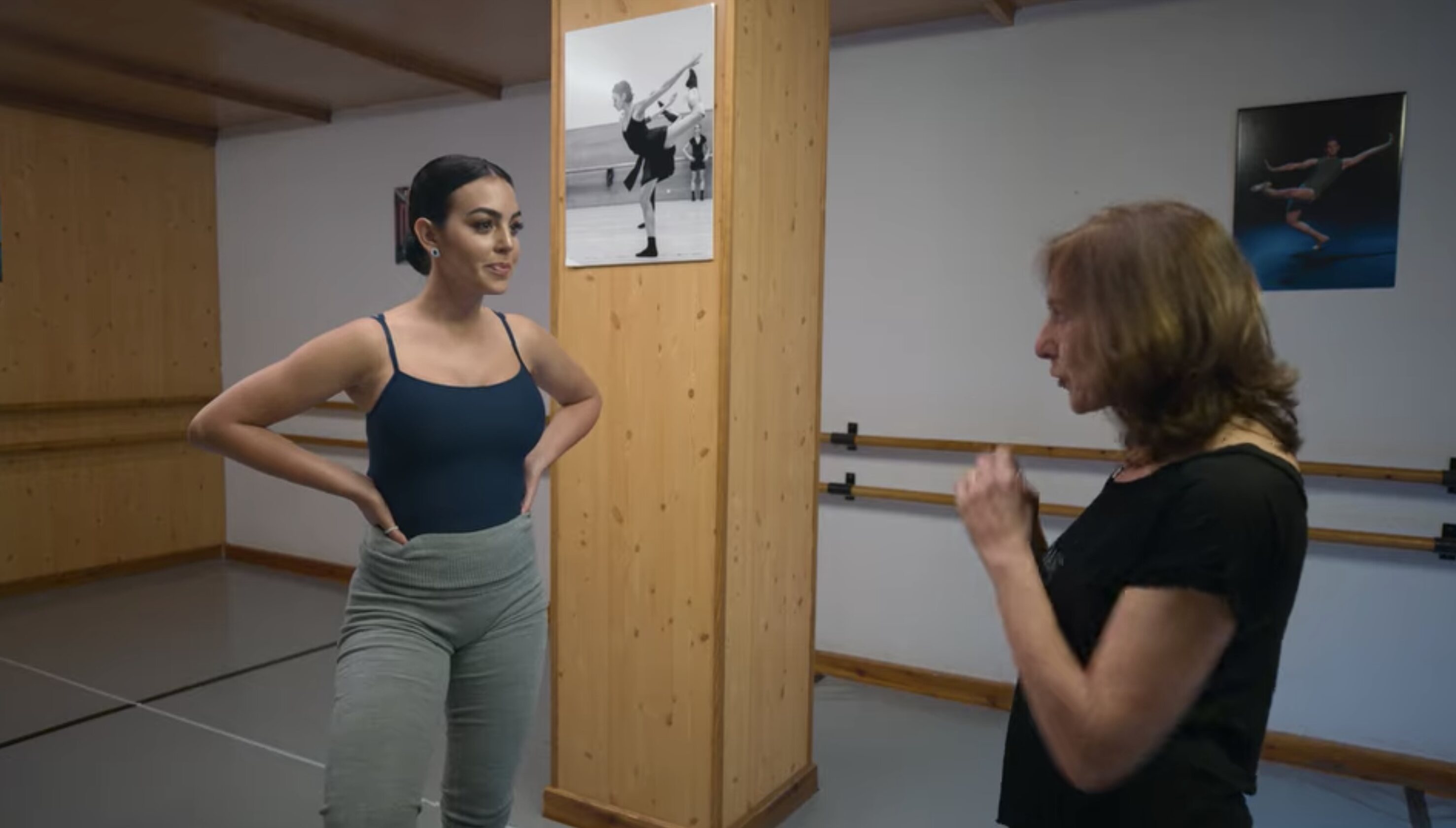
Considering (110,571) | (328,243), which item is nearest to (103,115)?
(328,243)

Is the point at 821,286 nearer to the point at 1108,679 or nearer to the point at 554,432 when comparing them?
the point at 554,432

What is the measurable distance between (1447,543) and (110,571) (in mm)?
6428

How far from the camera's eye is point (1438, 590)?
311 cm

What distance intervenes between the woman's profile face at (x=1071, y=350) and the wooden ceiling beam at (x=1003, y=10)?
2762 mm

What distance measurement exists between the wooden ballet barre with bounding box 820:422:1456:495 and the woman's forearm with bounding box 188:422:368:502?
5.12 feet

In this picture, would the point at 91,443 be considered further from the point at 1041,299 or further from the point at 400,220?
the point at 1041,299

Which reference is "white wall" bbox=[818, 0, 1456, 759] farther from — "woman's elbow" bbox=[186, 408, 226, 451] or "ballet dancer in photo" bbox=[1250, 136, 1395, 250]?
"woman's elbow" bbox=[186, 408, 226, 451]

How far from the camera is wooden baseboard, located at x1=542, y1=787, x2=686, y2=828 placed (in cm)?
270

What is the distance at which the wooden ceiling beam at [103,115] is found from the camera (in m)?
5.12

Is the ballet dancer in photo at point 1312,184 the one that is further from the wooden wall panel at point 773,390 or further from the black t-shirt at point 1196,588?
the black t-shirt at point 1196,588

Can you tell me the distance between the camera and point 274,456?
178 cm

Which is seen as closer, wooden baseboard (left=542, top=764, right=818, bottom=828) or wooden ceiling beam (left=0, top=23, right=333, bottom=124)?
wooden baseboard (left=542, top=764, right=818, bottom=828)

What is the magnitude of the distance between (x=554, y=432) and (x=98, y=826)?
1.92 meters

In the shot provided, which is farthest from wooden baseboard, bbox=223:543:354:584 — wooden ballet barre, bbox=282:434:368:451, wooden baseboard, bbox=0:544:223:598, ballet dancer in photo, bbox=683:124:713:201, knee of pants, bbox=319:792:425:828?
knee of pants, bbox=319:792:425:828
